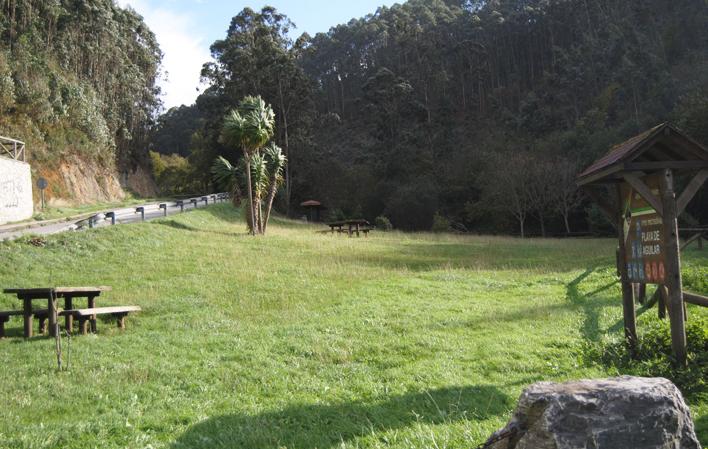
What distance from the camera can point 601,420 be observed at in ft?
9.02

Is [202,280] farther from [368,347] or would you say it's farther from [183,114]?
[183,114]

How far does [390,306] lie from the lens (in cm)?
1034

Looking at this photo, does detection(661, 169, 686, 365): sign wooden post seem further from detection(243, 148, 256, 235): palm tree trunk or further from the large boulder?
detection(243, 148, 256, 235): palm tree trunk

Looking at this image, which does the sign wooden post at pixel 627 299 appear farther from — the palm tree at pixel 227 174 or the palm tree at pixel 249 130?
the palm tree at pixel 227 174

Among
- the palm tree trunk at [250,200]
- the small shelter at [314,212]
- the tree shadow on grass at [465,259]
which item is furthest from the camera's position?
the small shelter at [314,212]

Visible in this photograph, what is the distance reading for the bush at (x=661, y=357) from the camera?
5.57 m

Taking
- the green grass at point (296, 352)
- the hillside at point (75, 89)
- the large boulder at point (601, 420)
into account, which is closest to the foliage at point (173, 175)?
the hillside at point (75, 89)

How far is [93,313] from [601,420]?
8.37 m

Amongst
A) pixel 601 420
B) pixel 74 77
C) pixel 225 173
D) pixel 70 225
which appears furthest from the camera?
pixel 74 77

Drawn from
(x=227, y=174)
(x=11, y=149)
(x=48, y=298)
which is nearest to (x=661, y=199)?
(x=48, y=298)

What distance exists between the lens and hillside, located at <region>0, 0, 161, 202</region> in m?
33.3

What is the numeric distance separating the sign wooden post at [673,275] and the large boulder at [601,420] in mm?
3511

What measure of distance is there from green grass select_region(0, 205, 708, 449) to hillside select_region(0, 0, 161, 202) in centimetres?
2202

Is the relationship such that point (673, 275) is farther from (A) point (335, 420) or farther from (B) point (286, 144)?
(B) point (286, 144)
